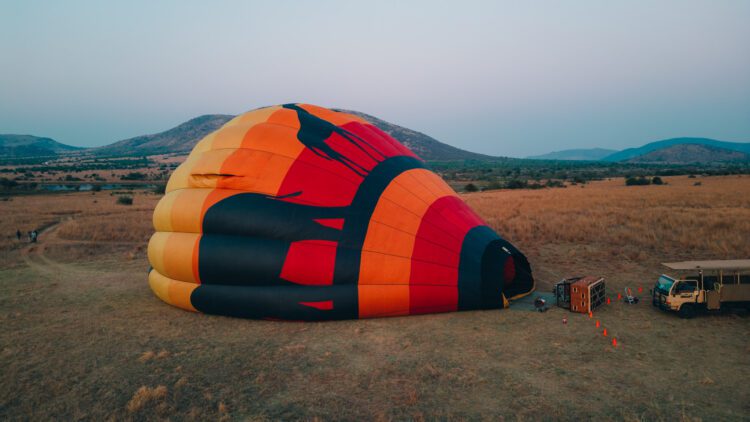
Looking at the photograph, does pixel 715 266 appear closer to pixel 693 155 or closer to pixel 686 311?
pixel 686 311

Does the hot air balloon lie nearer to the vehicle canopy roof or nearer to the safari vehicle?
the safari vehicle

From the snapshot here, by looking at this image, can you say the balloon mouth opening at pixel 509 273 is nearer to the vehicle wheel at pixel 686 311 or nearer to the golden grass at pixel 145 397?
the vehicle wheel at pixel 686 311

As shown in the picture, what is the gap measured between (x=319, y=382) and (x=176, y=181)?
6374 mm

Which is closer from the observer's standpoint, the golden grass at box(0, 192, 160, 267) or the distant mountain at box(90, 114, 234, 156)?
the golden grass at box(0, 192, 160, 267)

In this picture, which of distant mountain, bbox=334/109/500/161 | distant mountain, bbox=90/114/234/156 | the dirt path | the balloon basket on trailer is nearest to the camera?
the balloon basket on trailer

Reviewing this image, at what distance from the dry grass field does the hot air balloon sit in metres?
0.46

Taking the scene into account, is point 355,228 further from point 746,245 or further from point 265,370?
point 746,245

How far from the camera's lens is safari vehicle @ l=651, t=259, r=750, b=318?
7562mm

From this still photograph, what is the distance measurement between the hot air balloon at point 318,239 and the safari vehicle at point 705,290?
2.59 metres

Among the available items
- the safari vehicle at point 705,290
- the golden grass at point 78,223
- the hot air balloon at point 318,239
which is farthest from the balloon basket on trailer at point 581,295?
the golden grass at point 78,223

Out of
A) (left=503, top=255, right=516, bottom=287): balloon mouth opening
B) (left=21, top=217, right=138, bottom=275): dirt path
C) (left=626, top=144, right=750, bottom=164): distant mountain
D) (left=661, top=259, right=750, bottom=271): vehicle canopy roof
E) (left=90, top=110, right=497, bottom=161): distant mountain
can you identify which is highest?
(left=90, top=110, right=497, bottom=161): distant mountain

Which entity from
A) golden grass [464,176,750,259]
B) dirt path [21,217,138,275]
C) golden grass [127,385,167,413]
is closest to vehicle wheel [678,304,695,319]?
golden grass [464,176,750,259]

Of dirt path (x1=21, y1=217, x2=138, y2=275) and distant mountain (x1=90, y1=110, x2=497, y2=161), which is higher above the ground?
distant mountain (x1=90, y1=110, x2=497, y2=161)

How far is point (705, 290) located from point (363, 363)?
6.46m
